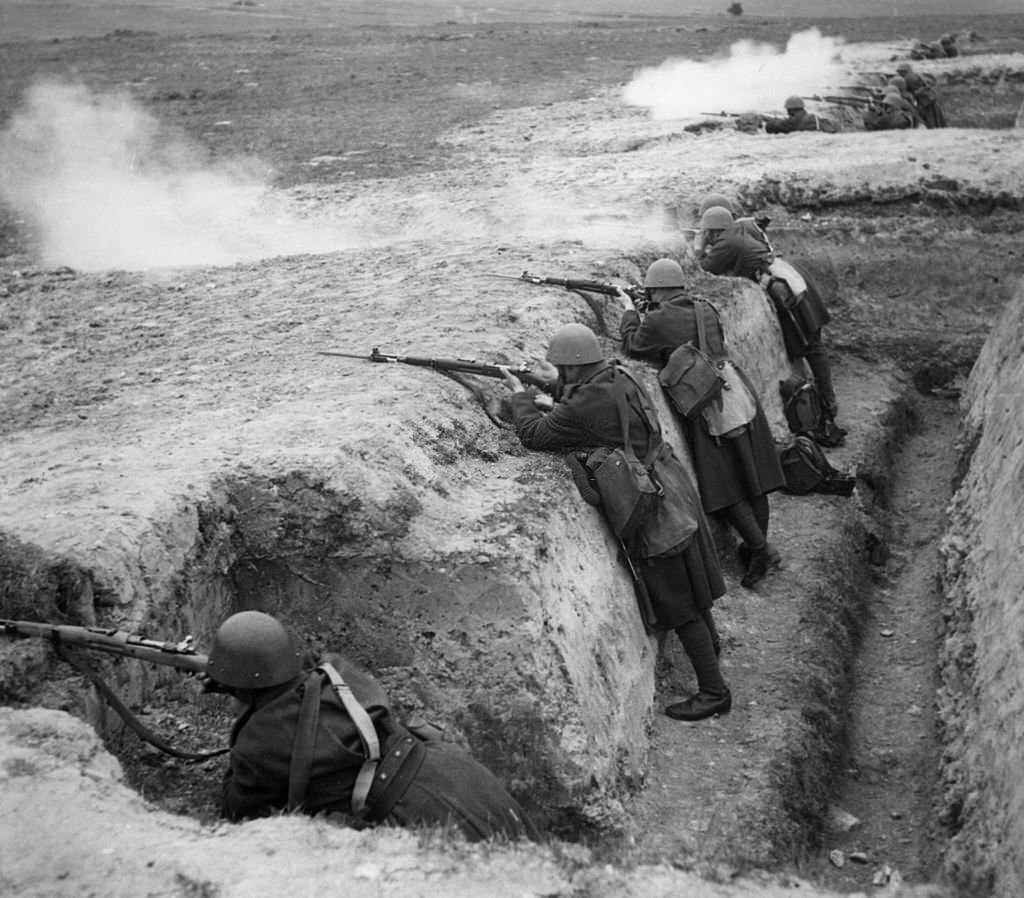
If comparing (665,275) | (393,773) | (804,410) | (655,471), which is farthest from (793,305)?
(393,773)

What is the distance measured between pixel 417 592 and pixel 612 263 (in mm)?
5125

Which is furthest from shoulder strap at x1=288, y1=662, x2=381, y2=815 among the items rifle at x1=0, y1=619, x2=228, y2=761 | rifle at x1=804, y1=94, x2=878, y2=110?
rifle at x1=804, y1=94, x2=878, y2=110

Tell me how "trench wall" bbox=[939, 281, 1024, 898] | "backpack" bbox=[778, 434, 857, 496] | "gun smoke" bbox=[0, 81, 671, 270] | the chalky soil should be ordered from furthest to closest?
"gun smoke" bbox=[0, 81, 671, 270] → "backpack" bbox=[778, 434, 857, 496] → the chalky soil → "trench wall" bbox=[939, 281, 1024, 898]

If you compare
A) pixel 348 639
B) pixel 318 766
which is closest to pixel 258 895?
pixel 318 766

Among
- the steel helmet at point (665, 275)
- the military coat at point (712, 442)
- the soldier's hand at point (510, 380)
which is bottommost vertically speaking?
the military coat at point (712, 442)

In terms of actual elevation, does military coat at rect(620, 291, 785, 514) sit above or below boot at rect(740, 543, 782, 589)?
above

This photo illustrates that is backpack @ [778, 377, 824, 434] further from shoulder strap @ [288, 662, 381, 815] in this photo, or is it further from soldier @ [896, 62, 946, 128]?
soldier @ [896, 62, 946, 128]

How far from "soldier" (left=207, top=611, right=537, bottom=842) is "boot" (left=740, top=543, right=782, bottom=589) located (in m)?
4.57

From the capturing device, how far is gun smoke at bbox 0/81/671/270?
45.3 ft

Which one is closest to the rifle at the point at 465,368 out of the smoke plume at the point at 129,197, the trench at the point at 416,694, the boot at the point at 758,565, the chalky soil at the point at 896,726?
the trench at the point at 416,694

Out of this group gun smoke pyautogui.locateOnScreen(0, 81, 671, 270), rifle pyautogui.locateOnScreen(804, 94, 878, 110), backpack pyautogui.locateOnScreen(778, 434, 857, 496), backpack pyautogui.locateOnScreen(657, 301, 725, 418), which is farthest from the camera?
rifle pyautogui.locateOnScreen(804, 94, 878, 110)

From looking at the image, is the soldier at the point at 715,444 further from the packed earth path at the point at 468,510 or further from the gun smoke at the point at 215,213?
the gun smoke at the point at 215,213

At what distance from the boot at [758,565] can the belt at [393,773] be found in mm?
4796

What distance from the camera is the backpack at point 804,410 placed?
40.3 feet
